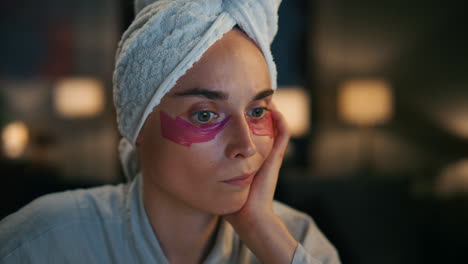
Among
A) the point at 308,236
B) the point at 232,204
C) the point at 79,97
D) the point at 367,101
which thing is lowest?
the point at 79,97

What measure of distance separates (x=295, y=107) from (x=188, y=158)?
122 inches

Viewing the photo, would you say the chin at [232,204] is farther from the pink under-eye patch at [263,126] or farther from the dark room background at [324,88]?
the dark room background at [324,88]

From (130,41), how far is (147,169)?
0.94 ft

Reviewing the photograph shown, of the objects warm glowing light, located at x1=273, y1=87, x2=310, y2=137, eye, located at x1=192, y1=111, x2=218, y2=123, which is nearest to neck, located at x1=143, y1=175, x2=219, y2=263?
eye, located at x1=192, y1=111, x2=218, y2=123

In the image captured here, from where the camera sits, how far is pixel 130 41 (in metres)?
0.96

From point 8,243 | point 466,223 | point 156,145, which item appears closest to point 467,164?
point 466,223

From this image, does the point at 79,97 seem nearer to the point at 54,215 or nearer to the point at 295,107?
the point at 295,107

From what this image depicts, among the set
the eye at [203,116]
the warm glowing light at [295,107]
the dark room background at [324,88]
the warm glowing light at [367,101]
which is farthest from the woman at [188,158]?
the warm glowing light at [367,101]

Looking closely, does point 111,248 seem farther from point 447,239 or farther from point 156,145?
point 447,239

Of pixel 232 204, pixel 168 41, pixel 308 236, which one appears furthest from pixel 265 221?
pixel 168 41

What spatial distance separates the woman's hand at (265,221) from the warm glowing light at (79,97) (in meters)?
3.29

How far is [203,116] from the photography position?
94 centimetres

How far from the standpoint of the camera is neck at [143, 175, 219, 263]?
1.05 meters

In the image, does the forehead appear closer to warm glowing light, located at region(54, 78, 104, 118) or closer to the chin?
the chin
